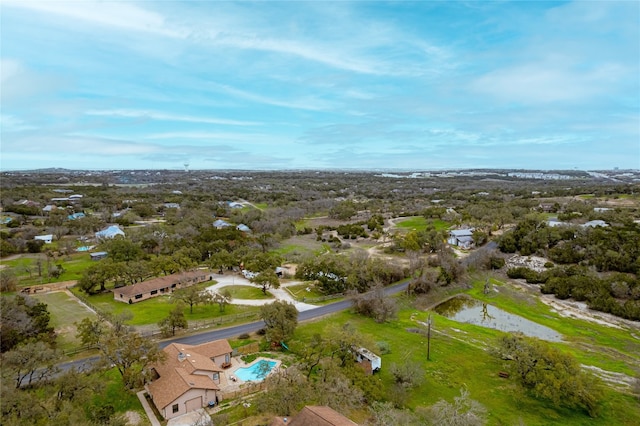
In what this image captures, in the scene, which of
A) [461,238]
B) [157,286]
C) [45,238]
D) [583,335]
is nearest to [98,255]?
[45,238]

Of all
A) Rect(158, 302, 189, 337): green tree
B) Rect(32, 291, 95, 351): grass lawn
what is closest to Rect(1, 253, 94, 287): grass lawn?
Rect(32, 291, 95, 351): grass lawn

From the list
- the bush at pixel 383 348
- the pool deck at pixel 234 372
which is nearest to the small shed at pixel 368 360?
the bush at pixel 383 348

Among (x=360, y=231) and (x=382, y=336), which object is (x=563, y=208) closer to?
(x=360, y=231)

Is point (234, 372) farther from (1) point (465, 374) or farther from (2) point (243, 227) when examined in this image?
(2) point (243, 227)

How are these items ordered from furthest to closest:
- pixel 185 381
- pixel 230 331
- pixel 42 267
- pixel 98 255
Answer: pixel 98 255
pixel 42 267
pixel 230 331
pixel 185 381

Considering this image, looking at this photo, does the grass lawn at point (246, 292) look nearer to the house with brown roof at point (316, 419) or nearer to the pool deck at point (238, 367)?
the pool deck at point (238, 367)

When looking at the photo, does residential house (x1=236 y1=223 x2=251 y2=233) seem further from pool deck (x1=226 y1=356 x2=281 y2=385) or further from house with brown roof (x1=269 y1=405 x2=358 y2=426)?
house with brown roof (x1=269 y1=405 x2=358 y2=426)
